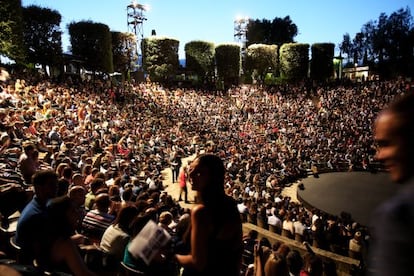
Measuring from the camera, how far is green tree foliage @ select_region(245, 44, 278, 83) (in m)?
58.5

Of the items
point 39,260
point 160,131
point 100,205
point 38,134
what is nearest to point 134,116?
point 160,131

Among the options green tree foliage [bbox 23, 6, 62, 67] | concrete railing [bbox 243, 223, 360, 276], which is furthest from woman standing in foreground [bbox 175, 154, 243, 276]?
green tree foliage [bbox 23, 6, 62, 67]

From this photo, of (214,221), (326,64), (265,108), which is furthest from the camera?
(326,64)

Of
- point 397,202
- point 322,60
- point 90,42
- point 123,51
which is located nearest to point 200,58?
point 123,51

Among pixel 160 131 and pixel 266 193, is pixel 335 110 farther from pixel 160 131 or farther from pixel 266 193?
pixel 266 193

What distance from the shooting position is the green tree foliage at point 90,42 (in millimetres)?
41031

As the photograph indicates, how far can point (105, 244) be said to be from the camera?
4.16 metres

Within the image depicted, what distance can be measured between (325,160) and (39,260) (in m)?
23.4

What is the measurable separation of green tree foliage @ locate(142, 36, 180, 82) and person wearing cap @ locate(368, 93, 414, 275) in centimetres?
5167

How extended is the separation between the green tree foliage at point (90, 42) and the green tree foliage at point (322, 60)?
3489 cm

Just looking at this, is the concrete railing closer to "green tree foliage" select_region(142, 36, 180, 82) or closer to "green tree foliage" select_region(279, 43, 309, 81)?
"green tree foliage" select_region(142, 36, 180, 82)

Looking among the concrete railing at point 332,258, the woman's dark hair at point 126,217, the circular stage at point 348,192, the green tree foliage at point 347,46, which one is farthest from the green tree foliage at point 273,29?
the woman's dark hair at point 126,217

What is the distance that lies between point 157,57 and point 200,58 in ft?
26.3

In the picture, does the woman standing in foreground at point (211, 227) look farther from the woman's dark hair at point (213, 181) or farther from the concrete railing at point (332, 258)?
the concrete railing at point (332, 258)
